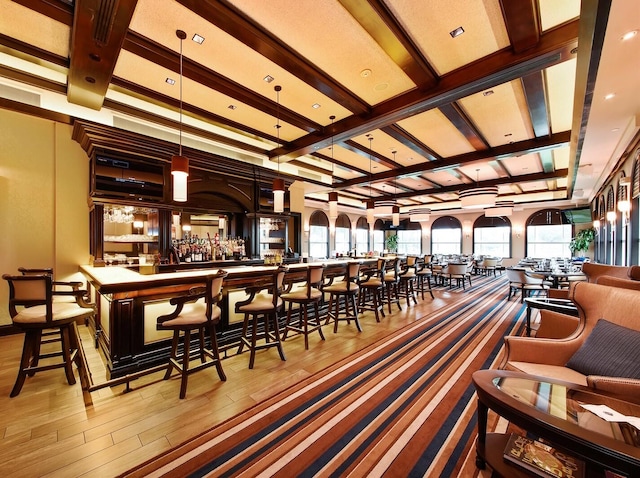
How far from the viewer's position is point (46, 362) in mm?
3230

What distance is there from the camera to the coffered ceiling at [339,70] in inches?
95.7

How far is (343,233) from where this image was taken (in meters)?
14.7

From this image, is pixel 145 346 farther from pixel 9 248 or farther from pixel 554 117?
pixel 554 117

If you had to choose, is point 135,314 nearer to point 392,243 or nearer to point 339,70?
point 339,70

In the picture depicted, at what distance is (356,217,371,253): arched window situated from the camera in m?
15.7

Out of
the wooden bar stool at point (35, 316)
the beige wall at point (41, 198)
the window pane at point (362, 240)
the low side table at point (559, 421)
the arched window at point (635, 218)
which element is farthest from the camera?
the window pane at point (362, 240)

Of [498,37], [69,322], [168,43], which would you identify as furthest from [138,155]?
[498,37]

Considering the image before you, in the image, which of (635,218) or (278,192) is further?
(635,218)

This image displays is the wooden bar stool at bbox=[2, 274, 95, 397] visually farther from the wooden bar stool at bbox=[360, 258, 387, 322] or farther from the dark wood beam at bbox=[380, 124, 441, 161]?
the dark wood beam at bbox=[380, 124, 441, 161]

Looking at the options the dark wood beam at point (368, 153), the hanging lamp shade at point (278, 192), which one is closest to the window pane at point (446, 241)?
the dark wood beam at point (368, 153)

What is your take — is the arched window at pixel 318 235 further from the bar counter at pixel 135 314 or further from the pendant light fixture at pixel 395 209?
the bar counter at pixel 135 314

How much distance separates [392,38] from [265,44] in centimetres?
126

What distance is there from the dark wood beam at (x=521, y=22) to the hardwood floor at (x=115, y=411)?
3555mm

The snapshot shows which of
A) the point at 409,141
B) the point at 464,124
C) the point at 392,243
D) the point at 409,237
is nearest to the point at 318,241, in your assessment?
the point at 392,243
